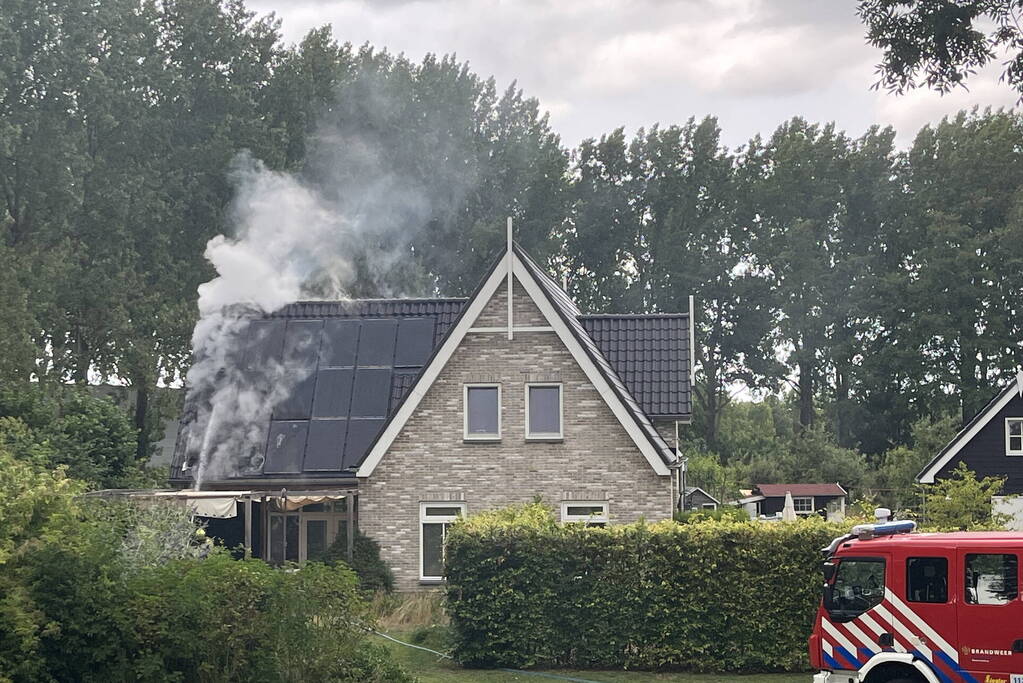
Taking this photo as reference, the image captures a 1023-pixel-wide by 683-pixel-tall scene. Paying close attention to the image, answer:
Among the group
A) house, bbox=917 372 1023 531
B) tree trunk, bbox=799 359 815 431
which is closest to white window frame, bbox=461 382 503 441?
house, bbox=917 372 1023 531

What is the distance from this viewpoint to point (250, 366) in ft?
120

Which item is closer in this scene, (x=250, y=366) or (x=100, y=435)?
(x=250, y=366)

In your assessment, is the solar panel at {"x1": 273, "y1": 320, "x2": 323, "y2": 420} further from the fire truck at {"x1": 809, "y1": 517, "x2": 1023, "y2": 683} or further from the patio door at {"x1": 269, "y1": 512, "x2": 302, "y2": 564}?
the fire truck at {"x1": 809, "y1": 517, "x2": 1023, "y2": 683}

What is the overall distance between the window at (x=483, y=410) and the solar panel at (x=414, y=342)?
4119mm

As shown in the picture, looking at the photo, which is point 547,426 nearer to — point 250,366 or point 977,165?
point 250,366

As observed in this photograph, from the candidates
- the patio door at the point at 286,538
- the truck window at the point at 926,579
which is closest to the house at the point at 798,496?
the patio door at the point at 286,538

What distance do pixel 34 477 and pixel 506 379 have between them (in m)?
15.2

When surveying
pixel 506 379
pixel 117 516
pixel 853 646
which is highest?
pixel 506 379

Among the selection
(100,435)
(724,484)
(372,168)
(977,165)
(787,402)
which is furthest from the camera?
(787,402)

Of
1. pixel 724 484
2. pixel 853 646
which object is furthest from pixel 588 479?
pixel 724 484

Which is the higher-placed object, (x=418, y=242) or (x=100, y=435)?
(x=418, y=242)

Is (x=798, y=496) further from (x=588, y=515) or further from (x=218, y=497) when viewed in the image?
(x=218, y=497)

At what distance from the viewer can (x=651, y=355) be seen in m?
34.8

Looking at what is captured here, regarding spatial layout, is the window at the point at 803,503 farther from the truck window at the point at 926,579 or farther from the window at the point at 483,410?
the truck window at the point at 926,579
